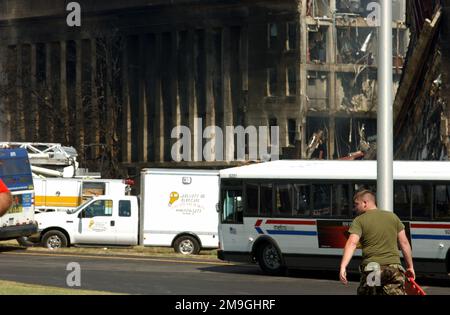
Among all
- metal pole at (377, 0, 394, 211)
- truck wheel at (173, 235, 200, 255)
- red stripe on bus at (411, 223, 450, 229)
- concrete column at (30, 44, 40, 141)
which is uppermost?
concrete column at (30, 44, 40, 141)

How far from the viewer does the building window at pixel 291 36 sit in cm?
8281

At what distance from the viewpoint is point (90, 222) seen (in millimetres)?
38438

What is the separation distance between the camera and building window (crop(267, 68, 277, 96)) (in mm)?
84250

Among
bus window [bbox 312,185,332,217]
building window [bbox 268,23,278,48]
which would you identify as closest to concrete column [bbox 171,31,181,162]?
building window [bbox 268,23,278,48]

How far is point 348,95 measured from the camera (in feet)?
276

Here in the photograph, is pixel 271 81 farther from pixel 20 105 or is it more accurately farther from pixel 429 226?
pixel 429 226

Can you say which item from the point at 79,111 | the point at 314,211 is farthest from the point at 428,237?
the point at 79,111

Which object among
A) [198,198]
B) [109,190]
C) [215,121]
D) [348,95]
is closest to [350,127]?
[348,95]

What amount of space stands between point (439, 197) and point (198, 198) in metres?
12.3

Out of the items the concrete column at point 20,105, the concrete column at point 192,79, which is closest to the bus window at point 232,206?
the concrete column at point 192,79

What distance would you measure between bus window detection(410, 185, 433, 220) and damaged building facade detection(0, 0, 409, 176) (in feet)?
161

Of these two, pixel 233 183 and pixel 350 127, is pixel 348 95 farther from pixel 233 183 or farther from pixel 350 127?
pixel 233 183

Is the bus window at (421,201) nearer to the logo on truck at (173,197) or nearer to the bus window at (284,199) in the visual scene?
the bus window at (284,199)

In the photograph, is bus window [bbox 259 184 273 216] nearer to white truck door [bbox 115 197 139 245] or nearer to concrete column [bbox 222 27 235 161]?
white truck door [bbox 115 197 139 245]
